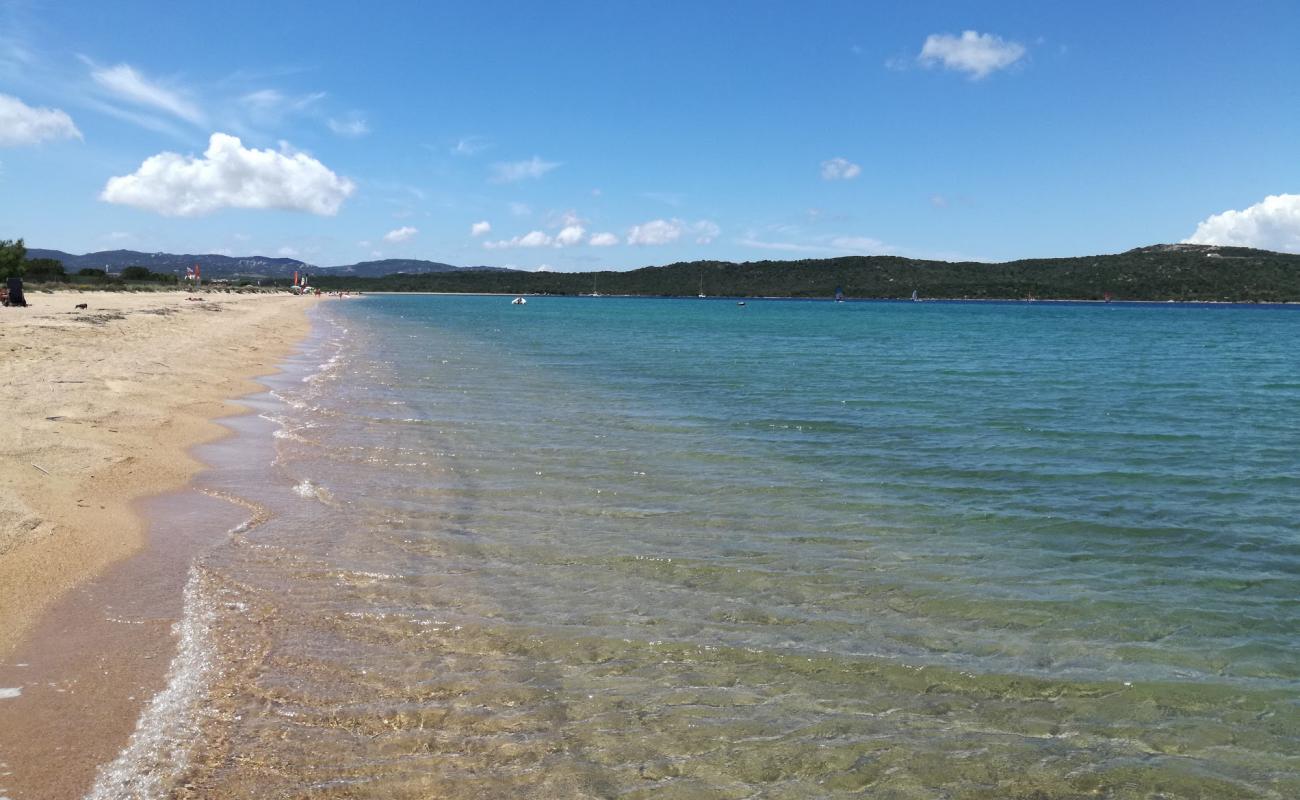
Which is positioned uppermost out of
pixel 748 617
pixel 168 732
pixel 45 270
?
pixel 45 270

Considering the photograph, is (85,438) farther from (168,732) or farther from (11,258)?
(11,258)

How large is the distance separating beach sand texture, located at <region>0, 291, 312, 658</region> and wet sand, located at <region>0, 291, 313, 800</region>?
20 millimetres

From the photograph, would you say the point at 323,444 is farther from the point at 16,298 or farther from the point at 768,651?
the point at 16,298

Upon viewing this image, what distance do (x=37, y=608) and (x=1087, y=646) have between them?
24.5 ft

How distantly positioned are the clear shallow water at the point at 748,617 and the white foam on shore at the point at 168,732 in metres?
0.07

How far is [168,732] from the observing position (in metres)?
3.83

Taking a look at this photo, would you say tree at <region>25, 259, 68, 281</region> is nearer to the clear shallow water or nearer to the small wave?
the clear shallow water

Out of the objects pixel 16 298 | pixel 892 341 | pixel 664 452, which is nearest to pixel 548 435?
pixel 664 452

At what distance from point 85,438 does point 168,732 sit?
790 centimetres

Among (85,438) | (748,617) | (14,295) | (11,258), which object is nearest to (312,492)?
(85,438)

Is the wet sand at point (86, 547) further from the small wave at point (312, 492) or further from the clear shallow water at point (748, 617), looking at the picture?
the small wave at point (312, 492)

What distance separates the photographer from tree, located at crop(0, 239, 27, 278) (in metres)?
56.5

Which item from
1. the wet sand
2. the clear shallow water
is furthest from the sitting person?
the clear shallow water

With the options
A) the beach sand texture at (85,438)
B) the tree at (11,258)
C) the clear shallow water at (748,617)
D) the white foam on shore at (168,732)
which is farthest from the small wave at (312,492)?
the tree at (11,258)
